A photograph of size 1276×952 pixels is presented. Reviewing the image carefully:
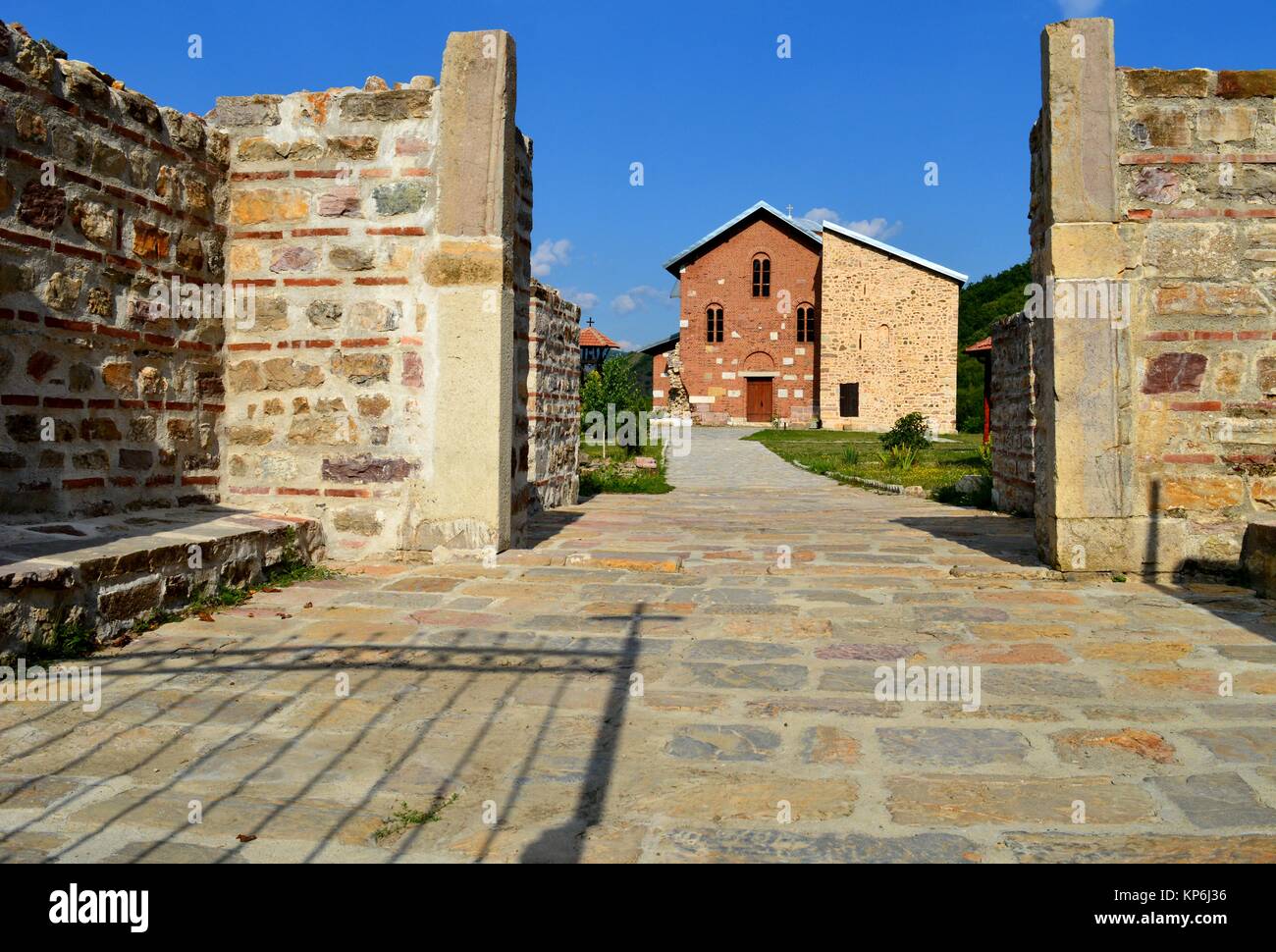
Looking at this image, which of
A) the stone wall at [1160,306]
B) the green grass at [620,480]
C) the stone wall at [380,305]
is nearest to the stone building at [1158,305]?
the stone wall at [1160,306]

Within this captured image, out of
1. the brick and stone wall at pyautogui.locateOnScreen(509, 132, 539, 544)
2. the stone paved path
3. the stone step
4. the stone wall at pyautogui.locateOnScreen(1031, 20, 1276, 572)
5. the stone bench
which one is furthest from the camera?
the brick and stone wall at pyautogui.locateOnScreen(509, 132, 539, 544)

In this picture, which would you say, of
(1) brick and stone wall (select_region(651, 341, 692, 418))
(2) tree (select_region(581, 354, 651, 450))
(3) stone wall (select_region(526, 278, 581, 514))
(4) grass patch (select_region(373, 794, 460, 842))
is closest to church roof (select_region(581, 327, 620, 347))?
(1) brick and stone wall (select_region(651, 341, 692, 418))

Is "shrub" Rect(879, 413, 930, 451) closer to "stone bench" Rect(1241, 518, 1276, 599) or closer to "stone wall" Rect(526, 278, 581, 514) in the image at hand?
"stone wall" Rect(526, 278, 581, 514)

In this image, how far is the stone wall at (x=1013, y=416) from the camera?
28.0ft

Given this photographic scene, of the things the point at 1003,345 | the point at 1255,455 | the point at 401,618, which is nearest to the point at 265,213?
the point at 401,618

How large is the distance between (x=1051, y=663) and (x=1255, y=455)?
2705mm

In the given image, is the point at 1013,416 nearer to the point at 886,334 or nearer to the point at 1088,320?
the point at 1088,320

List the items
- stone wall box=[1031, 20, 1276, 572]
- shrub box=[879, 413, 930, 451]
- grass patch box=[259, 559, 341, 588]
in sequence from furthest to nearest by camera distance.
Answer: shrub box=[879, 413, 930, 451] < stone wall box=[1031, 20, 1276, 572] < grass patch box=[259, 559, 341, 588]

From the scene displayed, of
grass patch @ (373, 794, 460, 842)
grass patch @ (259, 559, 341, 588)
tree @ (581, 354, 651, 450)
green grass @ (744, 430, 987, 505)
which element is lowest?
grass patch @ (373, 794, 460, 842)

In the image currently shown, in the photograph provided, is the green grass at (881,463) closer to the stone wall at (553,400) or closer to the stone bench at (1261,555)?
the stone wall at (553,400)

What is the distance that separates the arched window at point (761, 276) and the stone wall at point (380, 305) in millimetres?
31994

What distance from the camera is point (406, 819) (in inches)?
94.6

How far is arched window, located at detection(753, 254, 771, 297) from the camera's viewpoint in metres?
37.1

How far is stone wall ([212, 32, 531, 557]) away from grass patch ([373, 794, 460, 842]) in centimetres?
345
